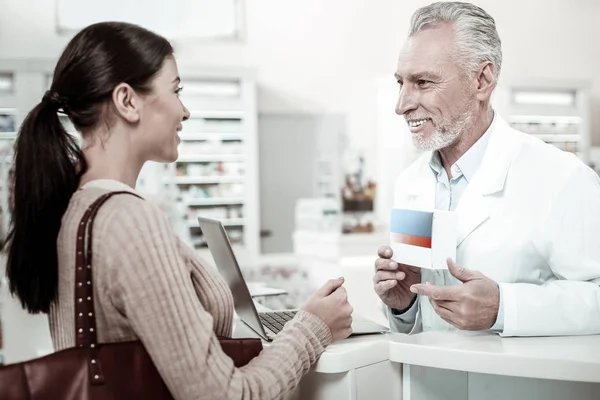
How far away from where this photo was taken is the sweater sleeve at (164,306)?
108 cm

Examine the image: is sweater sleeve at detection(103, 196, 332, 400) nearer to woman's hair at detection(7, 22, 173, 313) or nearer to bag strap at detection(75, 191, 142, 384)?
bag strap at detection(75, 191, 142, 384)

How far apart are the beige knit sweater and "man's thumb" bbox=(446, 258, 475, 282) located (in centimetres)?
47

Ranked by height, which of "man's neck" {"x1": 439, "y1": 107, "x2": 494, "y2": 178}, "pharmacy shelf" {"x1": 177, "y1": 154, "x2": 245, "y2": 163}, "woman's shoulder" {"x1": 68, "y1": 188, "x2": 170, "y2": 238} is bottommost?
"woman's shoulder" {"x1": 68, "y1": 188, "x2": 170, "y2": 238}

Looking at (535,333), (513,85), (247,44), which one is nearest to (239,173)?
(247,44)

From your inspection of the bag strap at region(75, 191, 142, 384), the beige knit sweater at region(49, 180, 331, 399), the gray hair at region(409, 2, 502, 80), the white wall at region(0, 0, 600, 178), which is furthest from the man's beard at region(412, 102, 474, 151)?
the white wall at region(0, 0, 600, 178)

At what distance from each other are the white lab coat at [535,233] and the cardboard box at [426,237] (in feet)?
0.50

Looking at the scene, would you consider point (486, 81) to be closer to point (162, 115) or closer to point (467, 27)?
point (467, 27)

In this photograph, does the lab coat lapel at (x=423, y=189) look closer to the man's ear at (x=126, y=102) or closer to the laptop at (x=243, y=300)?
the laptop at (x=243, y=300)

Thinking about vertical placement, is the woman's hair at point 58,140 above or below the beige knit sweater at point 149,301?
above

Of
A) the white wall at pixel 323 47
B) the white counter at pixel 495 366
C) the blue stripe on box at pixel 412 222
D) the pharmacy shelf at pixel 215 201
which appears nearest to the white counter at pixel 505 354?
the white counter at pixel 495 366

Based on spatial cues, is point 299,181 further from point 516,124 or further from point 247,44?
point 516,124

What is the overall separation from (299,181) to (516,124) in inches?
112

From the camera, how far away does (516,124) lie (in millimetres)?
8492

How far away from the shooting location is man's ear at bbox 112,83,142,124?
1213 mm
